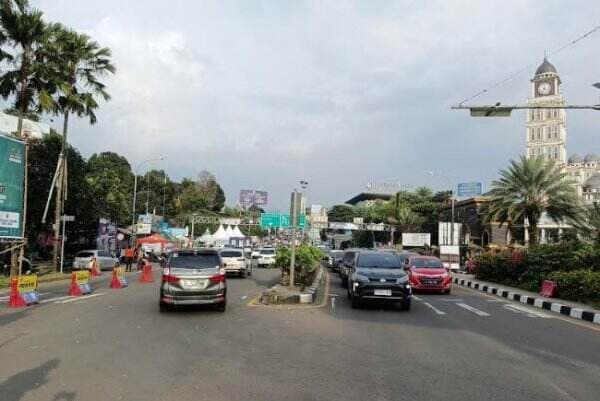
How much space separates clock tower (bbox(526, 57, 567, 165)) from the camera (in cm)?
12112

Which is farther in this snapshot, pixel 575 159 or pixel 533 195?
pixel 575 159

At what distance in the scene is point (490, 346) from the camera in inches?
382

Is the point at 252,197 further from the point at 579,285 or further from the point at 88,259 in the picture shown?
the point at 579,285

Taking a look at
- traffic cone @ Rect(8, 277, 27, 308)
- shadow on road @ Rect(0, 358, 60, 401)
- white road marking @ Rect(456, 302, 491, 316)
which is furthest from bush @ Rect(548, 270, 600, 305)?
traffic cone @ Rect(8, 277, 27, 308)

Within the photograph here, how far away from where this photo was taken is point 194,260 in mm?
13992

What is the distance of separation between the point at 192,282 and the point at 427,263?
11.7 m

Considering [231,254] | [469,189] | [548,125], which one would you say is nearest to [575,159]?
[548,125]

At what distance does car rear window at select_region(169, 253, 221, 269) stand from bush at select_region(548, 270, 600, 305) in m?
12.4

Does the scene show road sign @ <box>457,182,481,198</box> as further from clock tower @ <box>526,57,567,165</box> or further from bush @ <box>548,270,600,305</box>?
clock tower @ <box>526,57,567,165</box>

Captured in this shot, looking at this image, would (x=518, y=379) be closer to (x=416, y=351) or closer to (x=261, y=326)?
(x=416, y=351)

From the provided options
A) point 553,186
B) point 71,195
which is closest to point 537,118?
point 553,186

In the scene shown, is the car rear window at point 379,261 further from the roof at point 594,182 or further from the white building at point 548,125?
the roof at point 594,182

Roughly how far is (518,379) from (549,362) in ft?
4.92

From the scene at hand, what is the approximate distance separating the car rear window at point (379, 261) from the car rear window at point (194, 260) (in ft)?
15.7
